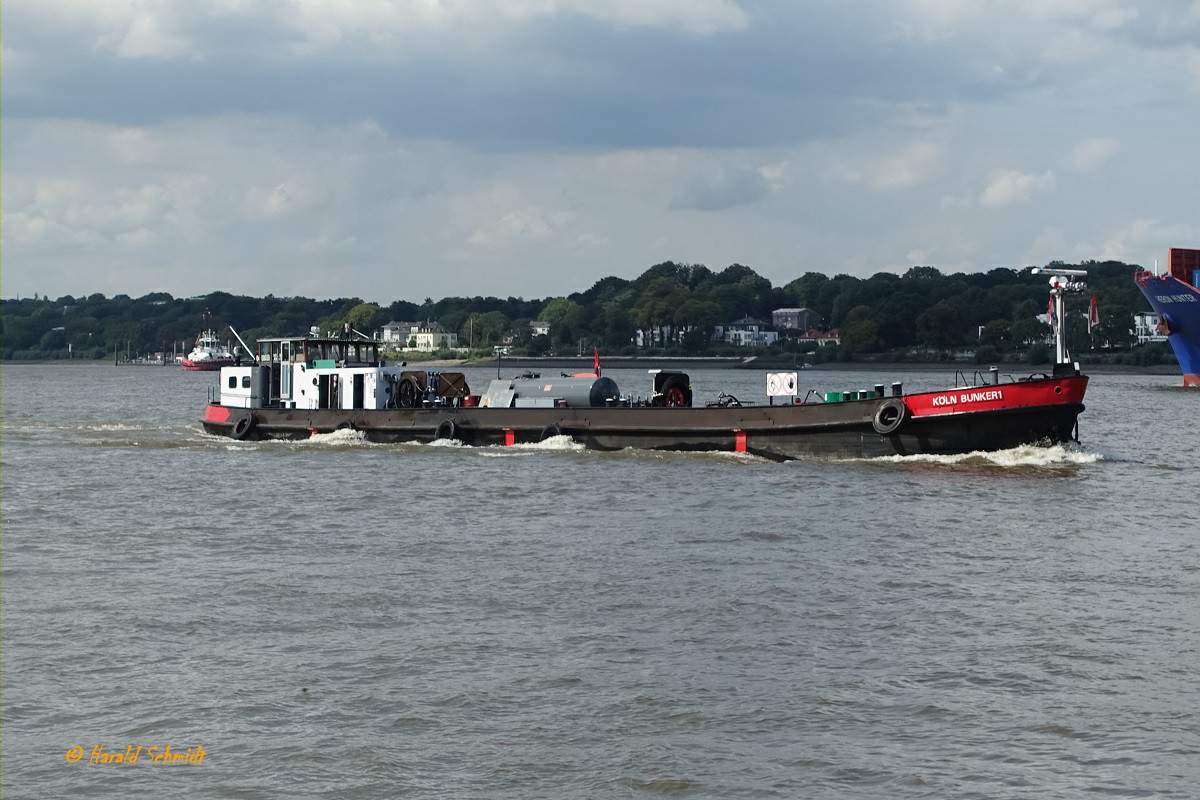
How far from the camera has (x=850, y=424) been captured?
113ft

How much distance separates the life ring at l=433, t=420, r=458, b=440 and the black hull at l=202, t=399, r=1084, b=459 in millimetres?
31

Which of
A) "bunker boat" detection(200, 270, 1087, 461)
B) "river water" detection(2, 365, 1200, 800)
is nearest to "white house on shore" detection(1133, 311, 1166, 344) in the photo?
"bunker boat" detection(200, 270, 1087, 461)

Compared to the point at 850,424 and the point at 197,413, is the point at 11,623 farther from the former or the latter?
the point at 197,413

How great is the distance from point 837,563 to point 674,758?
395 inches

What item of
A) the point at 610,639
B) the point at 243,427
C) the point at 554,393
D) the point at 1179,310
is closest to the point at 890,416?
the point at 554,393

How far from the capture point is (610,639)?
16.0 metres

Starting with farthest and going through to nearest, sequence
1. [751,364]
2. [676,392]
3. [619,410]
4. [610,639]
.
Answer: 1. [751,364]
2. [676,392]
3. [619,410]
4. [610,639]

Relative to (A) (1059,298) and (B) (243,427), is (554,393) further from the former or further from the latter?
(A) (1059,298)

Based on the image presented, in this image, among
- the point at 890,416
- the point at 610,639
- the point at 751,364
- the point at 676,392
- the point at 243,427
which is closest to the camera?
the point at 610,639

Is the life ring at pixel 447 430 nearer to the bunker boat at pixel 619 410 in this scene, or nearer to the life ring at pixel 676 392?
the bunker boat at pixel 619 410

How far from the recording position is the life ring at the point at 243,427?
43812mm

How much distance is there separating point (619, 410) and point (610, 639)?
22.1m

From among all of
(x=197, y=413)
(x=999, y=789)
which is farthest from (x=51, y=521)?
(x=197, y=413)

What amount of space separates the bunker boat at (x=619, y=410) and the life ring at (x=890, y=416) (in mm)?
26
